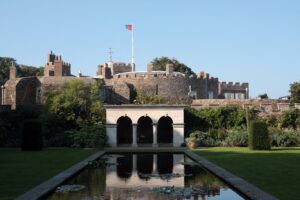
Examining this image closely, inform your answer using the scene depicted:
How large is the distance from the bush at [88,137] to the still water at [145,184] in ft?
40.6

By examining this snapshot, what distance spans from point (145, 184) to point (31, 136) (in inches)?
658

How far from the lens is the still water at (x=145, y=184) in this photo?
36.3 ft

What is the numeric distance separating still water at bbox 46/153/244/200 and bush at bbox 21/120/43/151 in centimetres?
1057

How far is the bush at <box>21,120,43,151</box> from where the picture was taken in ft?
92.0

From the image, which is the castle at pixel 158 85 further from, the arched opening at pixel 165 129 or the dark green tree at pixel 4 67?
the dark green tree at pixel 4 67

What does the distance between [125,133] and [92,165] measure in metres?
18.0

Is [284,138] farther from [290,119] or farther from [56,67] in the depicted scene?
[56,67]

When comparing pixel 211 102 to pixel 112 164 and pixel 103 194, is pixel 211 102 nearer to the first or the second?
pixel 112 164

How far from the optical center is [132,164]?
1961cm

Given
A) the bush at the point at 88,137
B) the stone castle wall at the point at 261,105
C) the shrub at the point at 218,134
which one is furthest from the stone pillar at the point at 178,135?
the bush at the point at 88,137

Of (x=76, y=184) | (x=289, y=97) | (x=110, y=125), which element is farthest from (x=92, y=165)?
(x=289, y=97)

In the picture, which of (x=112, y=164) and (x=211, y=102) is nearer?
(x=112, y=164)

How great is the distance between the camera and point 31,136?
28.3 meters

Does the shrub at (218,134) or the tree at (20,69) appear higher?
the tree at (20,69)
